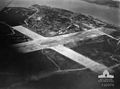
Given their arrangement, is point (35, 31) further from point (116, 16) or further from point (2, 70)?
point (116, 16)

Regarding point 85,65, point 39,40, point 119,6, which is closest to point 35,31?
point 39,40

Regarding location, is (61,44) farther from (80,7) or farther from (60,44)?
(80,7)

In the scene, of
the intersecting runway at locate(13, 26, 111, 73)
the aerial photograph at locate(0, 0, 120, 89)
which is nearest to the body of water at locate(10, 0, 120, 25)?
the aerial photograph at locate(0, 0, 120, 89)

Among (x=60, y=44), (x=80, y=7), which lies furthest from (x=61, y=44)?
(x=80, y=7)

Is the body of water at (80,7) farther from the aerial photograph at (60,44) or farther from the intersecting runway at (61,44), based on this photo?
the intersecting runway at (61,44)

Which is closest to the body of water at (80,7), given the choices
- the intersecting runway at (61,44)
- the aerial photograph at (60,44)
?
the aerial photograph at (60,44)

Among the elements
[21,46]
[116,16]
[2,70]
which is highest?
[116,16]

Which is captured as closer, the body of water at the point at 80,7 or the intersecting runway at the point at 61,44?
the intersecting runway at the point at 61,44

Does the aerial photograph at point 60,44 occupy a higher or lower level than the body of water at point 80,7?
lower

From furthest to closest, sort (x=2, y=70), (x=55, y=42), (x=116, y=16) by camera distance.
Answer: (x=116, y=16) → (x=55, y=42) → (x=2, y=70)
